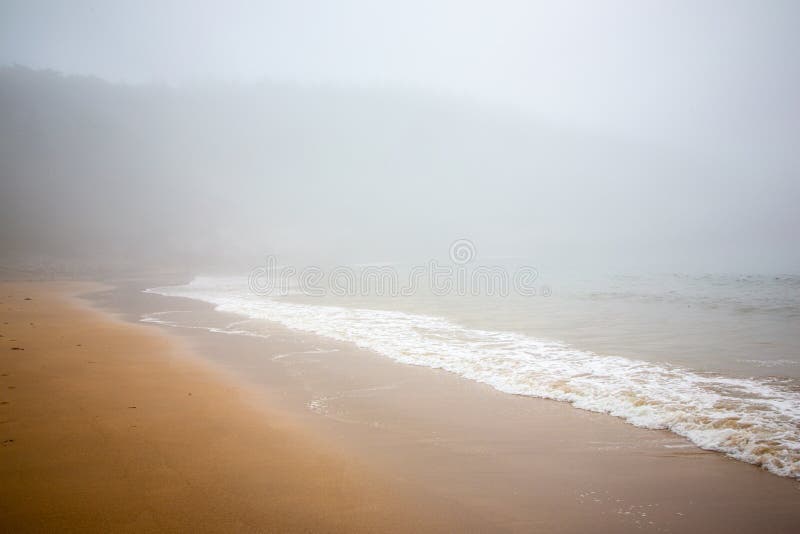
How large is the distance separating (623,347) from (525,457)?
20.9 feet

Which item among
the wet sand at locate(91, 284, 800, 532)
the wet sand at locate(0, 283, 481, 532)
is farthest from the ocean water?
the wet sand at locate(0, 283, 481, 532)

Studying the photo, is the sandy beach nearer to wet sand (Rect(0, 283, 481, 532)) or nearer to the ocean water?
wet sand (Rect(0, 283, 481, 532))

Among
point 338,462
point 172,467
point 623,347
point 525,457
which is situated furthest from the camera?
point 623,347

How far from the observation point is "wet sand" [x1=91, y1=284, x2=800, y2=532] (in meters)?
3.46

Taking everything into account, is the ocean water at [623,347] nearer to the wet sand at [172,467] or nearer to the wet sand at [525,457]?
the wet sand at [525,457]

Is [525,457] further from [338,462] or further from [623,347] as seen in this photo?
[623,347]

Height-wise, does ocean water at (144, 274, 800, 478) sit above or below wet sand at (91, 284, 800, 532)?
above

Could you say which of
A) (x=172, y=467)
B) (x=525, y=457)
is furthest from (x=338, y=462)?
(x=525, y=457)

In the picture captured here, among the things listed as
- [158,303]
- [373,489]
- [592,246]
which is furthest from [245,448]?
[592,246]

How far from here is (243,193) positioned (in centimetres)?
10881

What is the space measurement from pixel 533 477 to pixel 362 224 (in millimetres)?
117328

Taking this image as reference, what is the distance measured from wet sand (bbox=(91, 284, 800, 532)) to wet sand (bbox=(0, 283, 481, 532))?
0.40 metres

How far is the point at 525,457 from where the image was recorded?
4523 millimetres

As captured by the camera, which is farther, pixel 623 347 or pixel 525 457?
pixel 623 347
